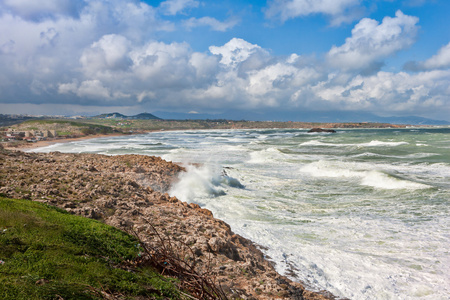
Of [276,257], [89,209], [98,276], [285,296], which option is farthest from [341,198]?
[98,276]

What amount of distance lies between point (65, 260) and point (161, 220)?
149 inches

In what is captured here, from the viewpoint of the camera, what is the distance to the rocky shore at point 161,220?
19.8 ft

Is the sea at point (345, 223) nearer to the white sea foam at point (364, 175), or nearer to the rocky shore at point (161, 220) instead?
the white sea foam at point (364, 175)

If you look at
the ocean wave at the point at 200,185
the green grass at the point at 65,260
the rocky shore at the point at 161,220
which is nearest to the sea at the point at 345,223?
the ocean wave at the point at 200,185

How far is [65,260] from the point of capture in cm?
455

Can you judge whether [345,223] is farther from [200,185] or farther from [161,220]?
[200,185]

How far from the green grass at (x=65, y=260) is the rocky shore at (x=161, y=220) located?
788 millimetres

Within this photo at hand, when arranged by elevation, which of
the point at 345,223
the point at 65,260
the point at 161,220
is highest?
the point at 65,260

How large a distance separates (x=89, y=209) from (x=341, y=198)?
12.3 m

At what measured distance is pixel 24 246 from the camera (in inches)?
182

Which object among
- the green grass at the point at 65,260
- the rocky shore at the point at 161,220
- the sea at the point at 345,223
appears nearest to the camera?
the green grass at the point at 65,260

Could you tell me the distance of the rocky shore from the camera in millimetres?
6043

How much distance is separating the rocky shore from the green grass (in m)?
0.79

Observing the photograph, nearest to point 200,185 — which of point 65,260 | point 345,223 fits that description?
point 345,223
